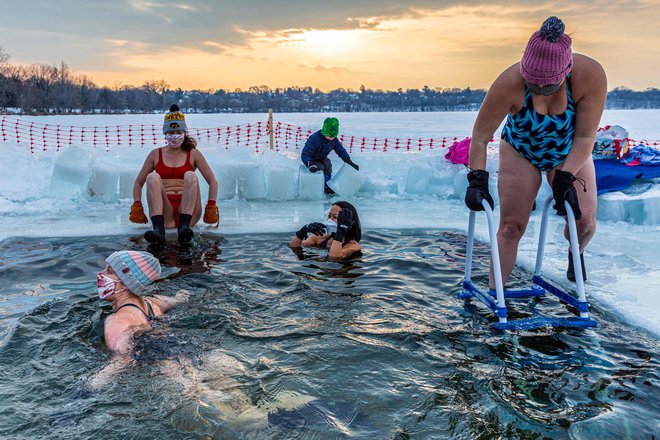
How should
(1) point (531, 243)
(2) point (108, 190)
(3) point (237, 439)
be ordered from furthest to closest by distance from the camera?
(2) point (108, 190) → (1) point (531, 243) → (3) point (237, 439)

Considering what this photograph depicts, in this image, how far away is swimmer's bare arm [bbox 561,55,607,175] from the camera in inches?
124

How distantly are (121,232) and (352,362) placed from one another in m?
4.23

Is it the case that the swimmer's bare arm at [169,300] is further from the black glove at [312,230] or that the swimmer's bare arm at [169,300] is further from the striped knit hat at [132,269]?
the black glove at [312,230]

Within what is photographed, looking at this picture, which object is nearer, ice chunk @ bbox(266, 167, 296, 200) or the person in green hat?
ice chunk @ bbox(266, 167, 296, 200)

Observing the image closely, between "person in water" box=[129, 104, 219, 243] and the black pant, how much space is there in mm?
3111

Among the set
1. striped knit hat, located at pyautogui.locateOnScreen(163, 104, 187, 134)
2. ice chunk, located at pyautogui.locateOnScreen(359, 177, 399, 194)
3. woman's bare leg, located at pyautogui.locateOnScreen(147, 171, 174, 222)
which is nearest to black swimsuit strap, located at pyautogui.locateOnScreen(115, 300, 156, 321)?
woman's bare leg, located at pyautogui.locateOnScreen(147, 171, 174, 222)

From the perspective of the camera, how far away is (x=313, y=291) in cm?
423

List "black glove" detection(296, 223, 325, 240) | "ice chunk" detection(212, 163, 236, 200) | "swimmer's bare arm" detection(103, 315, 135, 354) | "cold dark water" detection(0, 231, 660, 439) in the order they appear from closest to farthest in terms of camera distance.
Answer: "cold dark water" detection(0, 231, 660, 439) < "swimmer's bare arm" detection(103, 315, 135, 354) < "black glove" detection(296, 223, 325, 240) < "ice chunk" detection(212, 163, 236, 200)

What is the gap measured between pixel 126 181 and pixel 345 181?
11.7 ft

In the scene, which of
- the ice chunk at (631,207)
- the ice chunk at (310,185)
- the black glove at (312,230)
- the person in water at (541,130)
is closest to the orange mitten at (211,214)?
the black glove at (312,230)

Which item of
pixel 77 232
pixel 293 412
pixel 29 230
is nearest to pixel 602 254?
pixel 293 412

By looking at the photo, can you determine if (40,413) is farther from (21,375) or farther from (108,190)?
(108,190)

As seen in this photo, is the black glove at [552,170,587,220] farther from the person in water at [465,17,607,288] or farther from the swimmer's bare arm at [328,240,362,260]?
the swimmer's bare arm at [328,240,362,260]

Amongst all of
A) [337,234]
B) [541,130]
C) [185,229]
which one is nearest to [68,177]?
[185,229]
